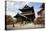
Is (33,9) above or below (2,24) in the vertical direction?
above

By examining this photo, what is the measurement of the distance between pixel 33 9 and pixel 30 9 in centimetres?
5

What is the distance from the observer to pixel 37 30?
1551 millimetres

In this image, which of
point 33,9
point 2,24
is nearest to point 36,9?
point 33,9

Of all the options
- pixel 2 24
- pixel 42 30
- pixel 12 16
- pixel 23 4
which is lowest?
pixel 42 30

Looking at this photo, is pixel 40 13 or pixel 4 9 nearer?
pixel 4 9

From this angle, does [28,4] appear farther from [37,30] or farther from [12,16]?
[37,30]

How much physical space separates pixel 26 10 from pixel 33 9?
0.42ft

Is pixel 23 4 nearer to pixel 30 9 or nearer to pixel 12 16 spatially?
pixel 30 9

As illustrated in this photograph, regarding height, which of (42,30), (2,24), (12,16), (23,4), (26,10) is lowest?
(42,30)

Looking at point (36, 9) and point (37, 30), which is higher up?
point (36, 9)

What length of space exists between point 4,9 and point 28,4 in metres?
0.43

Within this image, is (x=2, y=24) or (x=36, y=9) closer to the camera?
(x=2, y=24)

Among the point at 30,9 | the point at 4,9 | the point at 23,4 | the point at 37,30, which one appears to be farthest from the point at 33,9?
the point at 4,9

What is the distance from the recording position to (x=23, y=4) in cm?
151
